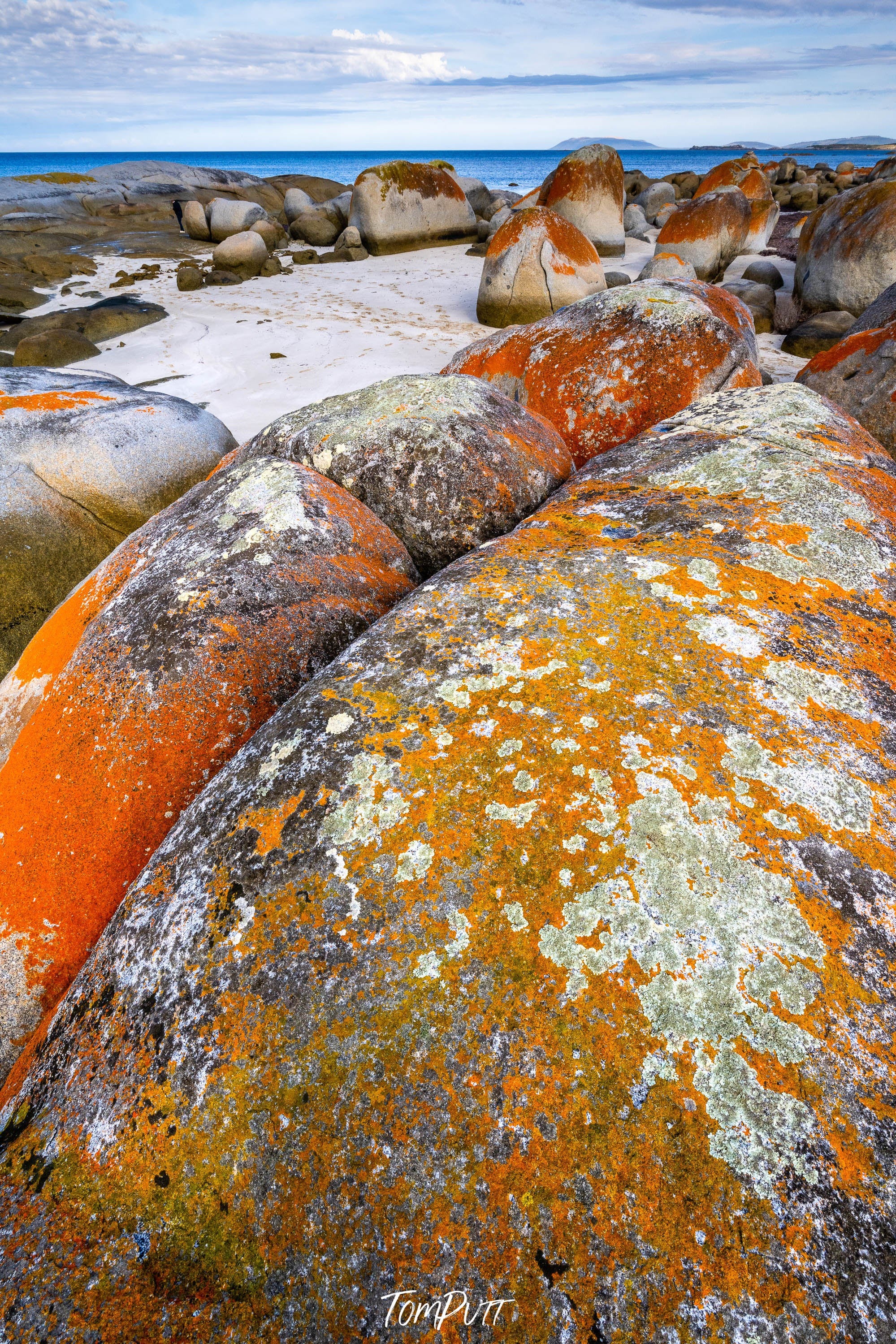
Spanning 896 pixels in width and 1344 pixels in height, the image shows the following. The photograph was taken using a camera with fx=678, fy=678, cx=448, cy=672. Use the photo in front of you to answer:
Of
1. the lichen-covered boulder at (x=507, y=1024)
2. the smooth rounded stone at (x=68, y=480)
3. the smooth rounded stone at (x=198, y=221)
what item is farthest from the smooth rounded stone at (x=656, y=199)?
the lichen-covered boulder at (x=507, y=1024)

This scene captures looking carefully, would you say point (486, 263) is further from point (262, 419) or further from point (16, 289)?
point (16, 289)

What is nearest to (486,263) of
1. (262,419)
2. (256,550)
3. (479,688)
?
(262,419)

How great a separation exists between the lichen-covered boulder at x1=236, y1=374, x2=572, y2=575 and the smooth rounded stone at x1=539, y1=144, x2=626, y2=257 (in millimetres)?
14370

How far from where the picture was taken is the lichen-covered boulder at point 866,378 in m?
5.28

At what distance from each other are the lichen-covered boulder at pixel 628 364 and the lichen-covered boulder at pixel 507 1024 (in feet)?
8.90

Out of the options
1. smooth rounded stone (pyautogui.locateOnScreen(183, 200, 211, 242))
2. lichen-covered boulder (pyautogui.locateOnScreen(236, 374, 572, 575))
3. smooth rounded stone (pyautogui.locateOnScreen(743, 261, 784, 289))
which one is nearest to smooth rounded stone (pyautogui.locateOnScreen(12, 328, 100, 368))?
lichen-covered boulder (pyautogui.locateOnScreen(236, 374, 572, 575))

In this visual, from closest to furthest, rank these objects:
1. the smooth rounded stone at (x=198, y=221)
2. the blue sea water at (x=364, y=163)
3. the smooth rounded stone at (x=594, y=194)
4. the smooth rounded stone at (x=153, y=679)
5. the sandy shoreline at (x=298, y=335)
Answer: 1. the smooth rounded stone at (x=153, y=679)
2. the sandy shoreline at (x=298, y=335)
3. the smooth rounded stone at (x=594, y=194)
4. the smooth rounded stone at (x=198, y=221)
5. the blue sea water at (x=364, y=163)

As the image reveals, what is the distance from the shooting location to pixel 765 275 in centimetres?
1323

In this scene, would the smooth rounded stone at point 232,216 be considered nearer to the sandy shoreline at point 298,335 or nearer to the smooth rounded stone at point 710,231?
the sandy shoreline at point 298,335

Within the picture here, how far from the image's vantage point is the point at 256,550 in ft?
7.48

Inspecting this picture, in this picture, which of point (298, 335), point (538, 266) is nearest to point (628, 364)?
point (538, 266)

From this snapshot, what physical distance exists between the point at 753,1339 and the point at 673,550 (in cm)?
162

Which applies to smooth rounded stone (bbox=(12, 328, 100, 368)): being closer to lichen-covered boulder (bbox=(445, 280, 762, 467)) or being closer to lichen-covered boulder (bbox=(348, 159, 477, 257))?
lichen-covered boulder (bbox=(445, 280, 762, 467))
